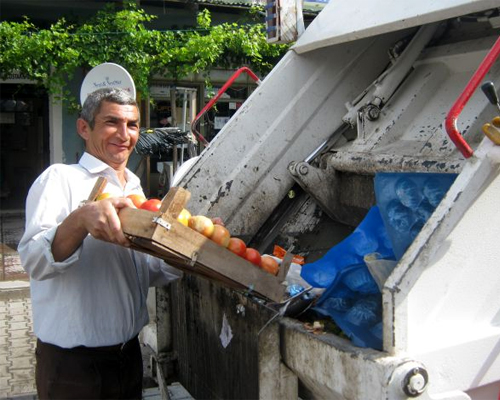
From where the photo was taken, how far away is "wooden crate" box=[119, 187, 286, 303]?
1.66m

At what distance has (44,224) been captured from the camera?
1.92 metres

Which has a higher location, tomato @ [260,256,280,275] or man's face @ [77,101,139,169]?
man's face @ [77,101,139,169]

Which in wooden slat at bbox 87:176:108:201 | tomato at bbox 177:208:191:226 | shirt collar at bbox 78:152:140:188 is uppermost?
shirt collar at bbox 78:152:140:188

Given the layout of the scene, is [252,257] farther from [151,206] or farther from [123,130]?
[123,130]

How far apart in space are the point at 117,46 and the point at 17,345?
17.1ft

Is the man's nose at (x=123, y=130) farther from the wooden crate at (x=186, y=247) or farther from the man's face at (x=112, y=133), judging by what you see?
the wooden crate at (x=186, y=247)

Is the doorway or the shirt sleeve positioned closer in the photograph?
the shirt sleeve

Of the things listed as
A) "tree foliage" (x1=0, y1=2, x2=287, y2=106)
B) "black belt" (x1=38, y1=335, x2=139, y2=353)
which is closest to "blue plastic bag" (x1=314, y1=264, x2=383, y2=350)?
"black belt" (x1=38, y1=335, x2=139, y2=353)

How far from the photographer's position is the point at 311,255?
2938 millimetres

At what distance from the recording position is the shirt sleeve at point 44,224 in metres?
1.85

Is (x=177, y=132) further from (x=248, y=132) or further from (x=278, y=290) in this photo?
(x=278, y=290)

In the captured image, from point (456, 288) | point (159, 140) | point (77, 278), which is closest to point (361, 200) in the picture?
point (456, 288)

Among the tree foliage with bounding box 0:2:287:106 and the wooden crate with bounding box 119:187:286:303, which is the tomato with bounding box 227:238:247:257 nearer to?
the wooden crate with bounding box 119:187:286:303

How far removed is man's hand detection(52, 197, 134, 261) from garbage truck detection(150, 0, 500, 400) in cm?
57
